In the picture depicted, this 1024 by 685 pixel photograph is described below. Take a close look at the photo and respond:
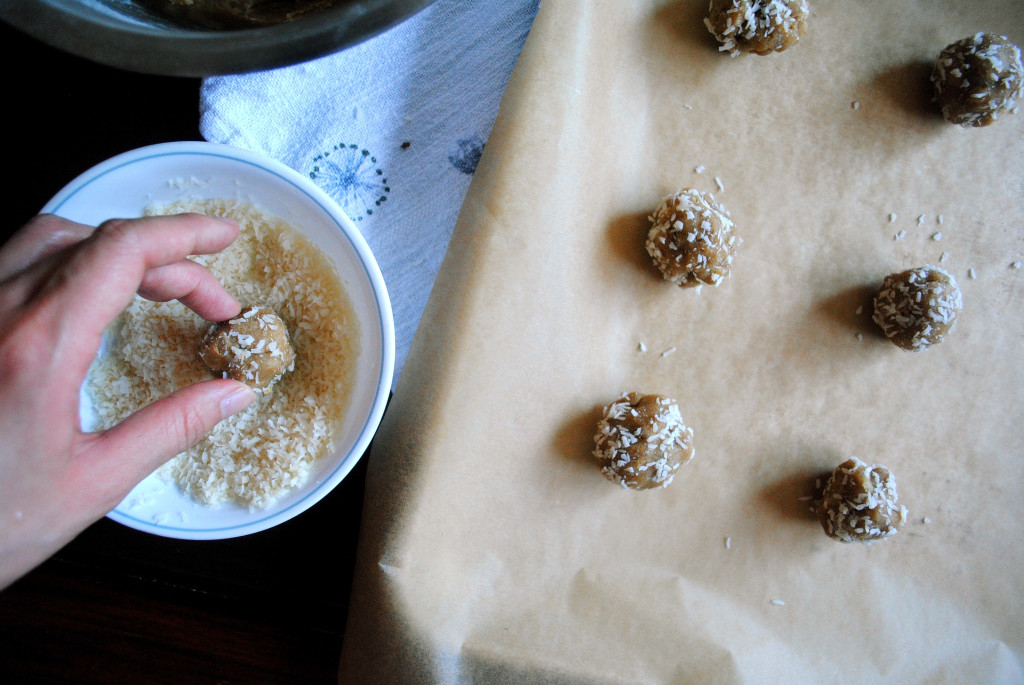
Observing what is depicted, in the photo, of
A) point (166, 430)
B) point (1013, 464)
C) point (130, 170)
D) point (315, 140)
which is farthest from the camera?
point (1013, 464)

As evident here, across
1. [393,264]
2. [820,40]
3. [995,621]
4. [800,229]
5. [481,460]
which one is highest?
[820,40]

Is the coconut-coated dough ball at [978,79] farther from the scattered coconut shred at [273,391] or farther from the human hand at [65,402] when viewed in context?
the human hand at [65,402]

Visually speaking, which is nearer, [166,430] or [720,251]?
[166,430]

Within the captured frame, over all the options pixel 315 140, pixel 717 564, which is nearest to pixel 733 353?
pixel 717 564

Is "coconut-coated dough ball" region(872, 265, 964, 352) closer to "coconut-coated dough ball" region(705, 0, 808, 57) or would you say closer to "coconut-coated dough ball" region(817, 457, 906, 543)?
"coconut-coated dough ball" region(817, 457, 906, 543)

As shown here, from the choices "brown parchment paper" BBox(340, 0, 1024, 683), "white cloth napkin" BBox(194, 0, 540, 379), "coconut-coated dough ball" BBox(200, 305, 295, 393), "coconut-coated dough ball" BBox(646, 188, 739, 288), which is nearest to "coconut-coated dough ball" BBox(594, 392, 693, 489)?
"brown parchment paper" BBox(340, 0, 1024, 683)

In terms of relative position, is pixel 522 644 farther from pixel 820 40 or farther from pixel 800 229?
pixel 820 40

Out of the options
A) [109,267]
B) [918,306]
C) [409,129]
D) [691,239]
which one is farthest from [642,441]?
[109,267]
